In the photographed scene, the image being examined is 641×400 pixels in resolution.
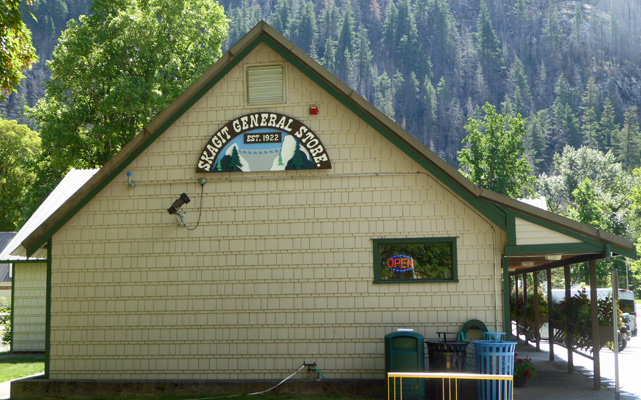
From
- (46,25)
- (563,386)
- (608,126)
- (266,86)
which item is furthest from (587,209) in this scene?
(46,25)

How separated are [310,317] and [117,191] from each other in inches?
184

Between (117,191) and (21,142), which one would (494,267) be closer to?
(117,191)

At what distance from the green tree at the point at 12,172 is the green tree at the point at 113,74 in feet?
59.4

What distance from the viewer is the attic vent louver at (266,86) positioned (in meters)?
13.5

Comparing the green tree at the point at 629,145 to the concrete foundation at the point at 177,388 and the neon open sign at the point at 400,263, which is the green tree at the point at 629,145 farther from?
the concrete foundation at the point at 177,388

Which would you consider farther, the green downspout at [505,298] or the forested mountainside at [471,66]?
the forested mountainside at [471,66]

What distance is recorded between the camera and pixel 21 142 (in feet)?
179

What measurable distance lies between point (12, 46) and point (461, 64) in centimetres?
18421

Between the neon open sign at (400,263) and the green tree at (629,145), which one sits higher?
the green tree at (629,145)

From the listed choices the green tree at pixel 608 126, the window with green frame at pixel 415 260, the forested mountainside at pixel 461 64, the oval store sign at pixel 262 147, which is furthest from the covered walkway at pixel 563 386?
the forested mountainside at pixel 461 64

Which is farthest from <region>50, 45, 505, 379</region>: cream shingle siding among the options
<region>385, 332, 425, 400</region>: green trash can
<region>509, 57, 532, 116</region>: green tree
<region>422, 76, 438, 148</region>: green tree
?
<region>422, 76, 438, 148</region>: green tree

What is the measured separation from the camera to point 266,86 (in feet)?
44.3

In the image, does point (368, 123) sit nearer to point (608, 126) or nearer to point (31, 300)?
point (31, 300)

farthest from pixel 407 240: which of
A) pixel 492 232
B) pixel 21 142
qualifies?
pixel 21 142
